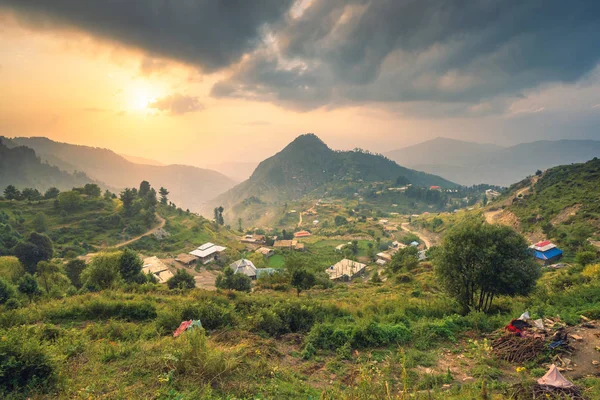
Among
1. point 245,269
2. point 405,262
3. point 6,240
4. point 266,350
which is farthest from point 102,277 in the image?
point 405,262

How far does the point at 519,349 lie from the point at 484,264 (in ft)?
18.6

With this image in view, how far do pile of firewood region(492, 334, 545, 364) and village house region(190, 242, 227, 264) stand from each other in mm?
55950

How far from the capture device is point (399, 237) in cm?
8844

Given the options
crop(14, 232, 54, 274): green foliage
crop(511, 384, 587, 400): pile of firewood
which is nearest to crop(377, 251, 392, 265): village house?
crop(511, 384, 587, 400): pile of firewood

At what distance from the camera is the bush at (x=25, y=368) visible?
17.8 feet

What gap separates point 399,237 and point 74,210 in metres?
96.8

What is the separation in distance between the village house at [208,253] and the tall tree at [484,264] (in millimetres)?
52236

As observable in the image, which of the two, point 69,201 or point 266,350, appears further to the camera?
point 69,201

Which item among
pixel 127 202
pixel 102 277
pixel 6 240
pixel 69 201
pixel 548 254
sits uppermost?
pixel 69 201

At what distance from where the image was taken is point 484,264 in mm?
13148

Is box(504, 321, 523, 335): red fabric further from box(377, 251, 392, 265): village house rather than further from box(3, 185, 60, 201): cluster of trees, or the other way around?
box(3, 185, 60, 201): cluster of trees

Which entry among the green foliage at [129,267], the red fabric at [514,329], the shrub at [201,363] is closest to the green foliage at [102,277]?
the green foliage at [129,267]

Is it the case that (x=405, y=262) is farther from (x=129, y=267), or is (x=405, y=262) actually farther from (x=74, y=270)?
(x=74, y=270)

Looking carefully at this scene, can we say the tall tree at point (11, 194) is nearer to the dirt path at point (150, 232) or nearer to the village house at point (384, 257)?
the dirt path at point (150, 232)
